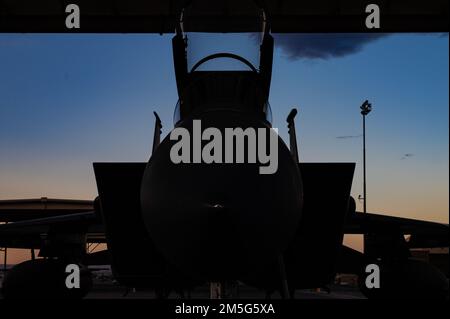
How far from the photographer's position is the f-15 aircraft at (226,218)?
9.48 feet

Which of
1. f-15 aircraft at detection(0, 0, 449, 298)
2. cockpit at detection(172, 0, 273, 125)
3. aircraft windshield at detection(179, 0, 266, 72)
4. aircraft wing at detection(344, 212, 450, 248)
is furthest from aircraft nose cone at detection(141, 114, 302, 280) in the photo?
aircraft wing at detection(344, 212, 450, 248)

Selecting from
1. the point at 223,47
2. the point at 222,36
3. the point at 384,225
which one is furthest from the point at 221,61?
the point at 384,225

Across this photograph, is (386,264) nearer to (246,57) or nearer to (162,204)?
(246,57)

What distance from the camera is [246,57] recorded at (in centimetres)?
510

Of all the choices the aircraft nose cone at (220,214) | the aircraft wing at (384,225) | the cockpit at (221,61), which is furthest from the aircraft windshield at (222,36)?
the aircraft wing at (384,225)

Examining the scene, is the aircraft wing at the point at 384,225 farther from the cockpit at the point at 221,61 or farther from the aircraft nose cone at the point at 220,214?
the aircraft nose cone at the point at 220,214

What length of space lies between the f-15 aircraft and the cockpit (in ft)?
0.05

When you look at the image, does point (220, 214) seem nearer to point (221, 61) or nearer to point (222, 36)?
point (221, 61)

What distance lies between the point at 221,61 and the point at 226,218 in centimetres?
257

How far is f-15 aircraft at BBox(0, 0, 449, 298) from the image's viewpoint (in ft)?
9.48

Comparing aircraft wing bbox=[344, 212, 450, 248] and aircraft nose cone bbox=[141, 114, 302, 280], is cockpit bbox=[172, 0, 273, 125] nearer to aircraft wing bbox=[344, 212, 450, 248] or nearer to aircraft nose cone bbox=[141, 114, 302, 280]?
aircraft nose cone bbox=[141, 114, 302, 280]

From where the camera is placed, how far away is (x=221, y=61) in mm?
4988

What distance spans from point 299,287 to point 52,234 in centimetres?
375
